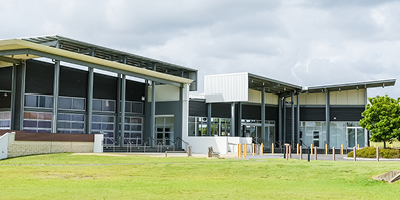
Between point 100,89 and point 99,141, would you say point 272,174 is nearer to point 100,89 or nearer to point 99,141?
point 99,141

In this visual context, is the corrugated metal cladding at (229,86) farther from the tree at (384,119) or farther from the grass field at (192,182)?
the grass field at (192,182)

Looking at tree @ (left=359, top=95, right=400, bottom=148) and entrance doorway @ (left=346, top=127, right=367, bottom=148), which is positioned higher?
tree @ (left=359, top=95, right=400, bottom=148)

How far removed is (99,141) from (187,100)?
11.0m

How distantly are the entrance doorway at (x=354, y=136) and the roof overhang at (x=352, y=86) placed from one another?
15.1 feet

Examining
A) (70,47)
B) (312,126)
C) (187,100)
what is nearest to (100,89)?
(70,47)

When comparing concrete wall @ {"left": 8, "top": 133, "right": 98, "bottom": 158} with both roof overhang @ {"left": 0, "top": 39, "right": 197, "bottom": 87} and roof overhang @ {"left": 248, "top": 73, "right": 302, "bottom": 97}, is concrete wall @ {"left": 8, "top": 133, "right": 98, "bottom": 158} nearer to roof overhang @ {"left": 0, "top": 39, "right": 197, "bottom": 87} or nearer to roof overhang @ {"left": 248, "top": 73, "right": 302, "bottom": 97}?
roof overhang @ {"left": 0, "top": 39, "right": 197, "bottom": 87}

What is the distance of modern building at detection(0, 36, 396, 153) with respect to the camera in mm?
29914

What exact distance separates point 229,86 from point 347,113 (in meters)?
14.9

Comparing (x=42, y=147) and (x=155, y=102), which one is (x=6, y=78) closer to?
(x=42, y=147)

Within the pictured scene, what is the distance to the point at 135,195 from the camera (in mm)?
11422

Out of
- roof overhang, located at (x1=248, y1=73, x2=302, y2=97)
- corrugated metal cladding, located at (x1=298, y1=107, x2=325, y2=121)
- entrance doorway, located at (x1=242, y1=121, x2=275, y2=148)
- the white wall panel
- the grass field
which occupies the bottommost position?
the grass field

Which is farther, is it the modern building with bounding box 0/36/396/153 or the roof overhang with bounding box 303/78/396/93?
the roof overhang with bounding box 303/78/396/93

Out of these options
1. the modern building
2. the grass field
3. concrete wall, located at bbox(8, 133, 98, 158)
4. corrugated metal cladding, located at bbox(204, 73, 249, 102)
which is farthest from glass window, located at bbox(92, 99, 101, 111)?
the grass field

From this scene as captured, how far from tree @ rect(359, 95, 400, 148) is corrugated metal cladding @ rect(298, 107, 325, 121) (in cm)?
1408
